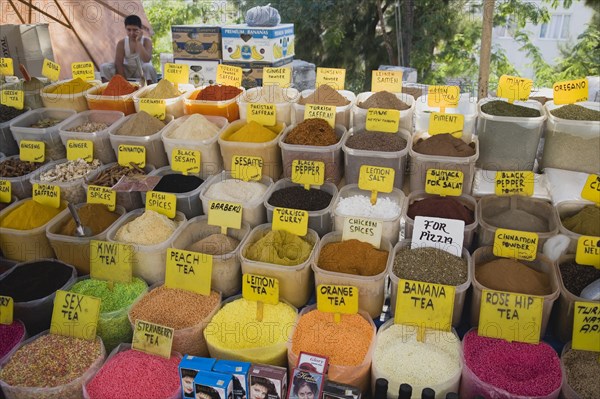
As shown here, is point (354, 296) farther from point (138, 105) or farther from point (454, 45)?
point (454, 45)

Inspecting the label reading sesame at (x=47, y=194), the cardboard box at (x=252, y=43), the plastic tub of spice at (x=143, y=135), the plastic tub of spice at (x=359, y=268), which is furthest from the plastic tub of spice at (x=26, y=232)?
the cardboard box at (x=252, y=43)

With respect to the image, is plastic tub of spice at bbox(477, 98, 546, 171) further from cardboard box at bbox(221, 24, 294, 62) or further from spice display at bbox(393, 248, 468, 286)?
cardboard box at bbox(221, 24, 294, 62)

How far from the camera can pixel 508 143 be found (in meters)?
1.69

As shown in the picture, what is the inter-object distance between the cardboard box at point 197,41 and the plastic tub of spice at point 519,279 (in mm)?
3399

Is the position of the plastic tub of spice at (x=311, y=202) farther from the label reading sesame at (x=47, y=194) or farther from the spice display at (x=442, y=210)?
the label reading sesame at (x=47, y=194)

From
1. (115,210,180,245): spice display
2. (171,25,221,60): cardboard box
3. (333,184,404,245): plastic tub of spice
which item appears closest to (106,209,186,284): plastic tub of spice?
(115,210,180,245): spice display

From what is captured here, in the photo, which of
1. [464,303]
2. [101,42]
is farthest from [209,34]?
[464,303]

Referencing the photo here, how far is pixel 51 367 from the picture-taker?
138 centimetres

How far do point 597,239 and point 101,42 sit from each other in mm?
4781

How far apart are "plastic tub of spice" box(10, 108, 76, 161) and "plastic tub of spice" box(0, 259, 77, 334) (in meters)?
0.57

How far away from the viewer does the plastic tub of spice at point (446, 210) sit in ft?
5.05

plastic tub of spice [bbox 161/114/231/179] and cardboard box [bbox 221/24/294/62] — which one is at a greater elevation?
cardboard box [bbox 221/24/294/62]

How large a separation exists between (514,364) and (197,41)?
12.5 ft

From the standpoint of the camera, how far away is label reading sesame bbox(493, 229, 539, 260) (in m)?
1.44
